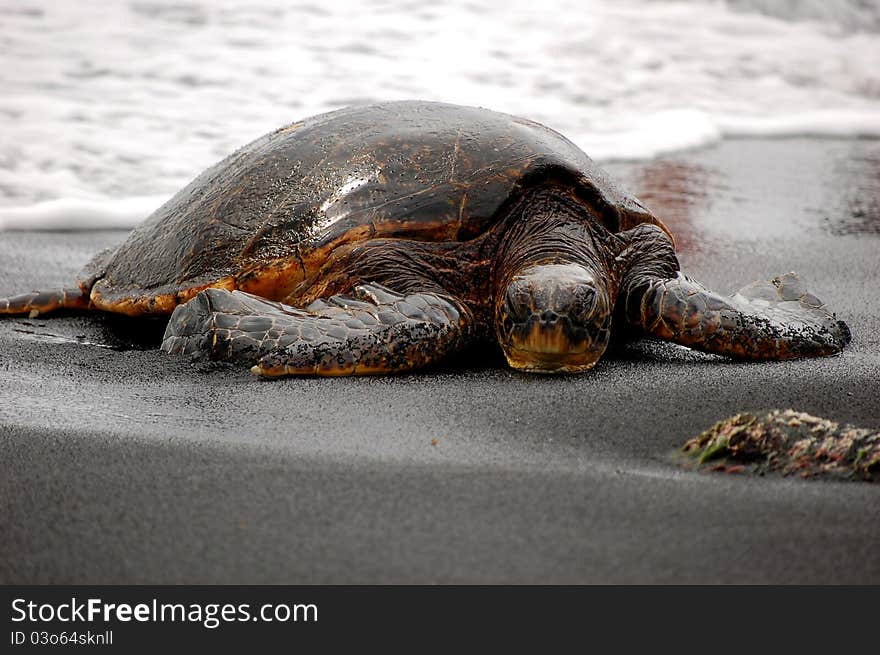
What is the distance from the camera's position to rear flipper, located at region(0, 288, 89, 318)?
4.54m

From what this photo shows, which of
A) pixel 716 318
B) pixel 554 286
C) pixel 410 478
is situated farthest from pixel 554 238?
pixel 410 478

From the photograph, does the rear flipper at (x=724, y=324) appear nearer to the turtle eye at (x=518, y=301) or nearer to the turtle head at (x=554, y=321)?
the turtle head at (x=554, y=321)

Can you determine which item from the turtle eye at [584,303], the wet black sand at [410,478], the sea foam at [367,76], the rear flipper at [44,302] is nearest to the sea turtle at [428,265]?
the turtle eye at [584,303]

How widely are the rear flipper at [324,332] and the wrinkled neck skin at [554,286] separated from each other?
0.81ft

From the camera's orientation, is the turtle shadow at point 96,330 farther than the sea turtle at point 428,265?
Yes

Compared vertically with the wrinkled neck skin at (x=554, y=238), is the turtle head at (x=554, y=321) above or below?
below

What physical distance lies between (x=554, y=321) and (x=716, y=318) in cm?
68

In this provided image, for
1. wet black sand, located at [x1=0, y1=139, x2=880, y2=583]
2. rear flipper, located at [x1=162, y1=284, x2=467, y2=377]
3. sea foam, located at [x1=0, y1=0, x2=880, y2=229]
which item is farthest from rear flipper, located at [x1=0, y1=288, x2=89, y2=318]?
sea foam, located at [x1=0, y1=0, x2=880, y2=229]

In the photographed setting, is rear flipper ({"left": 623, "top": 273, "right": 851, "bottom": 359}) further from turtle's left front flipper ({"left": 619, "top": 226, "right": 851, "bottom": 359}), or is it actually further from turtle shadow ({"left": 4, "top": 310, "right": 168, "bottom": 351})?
turtle shadow ({"left": 4, "top": 310, "right": 168, "bottom": 351})

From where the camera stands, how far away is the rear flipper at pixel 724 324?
146 inches

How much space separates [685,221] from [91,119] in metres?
5.40
